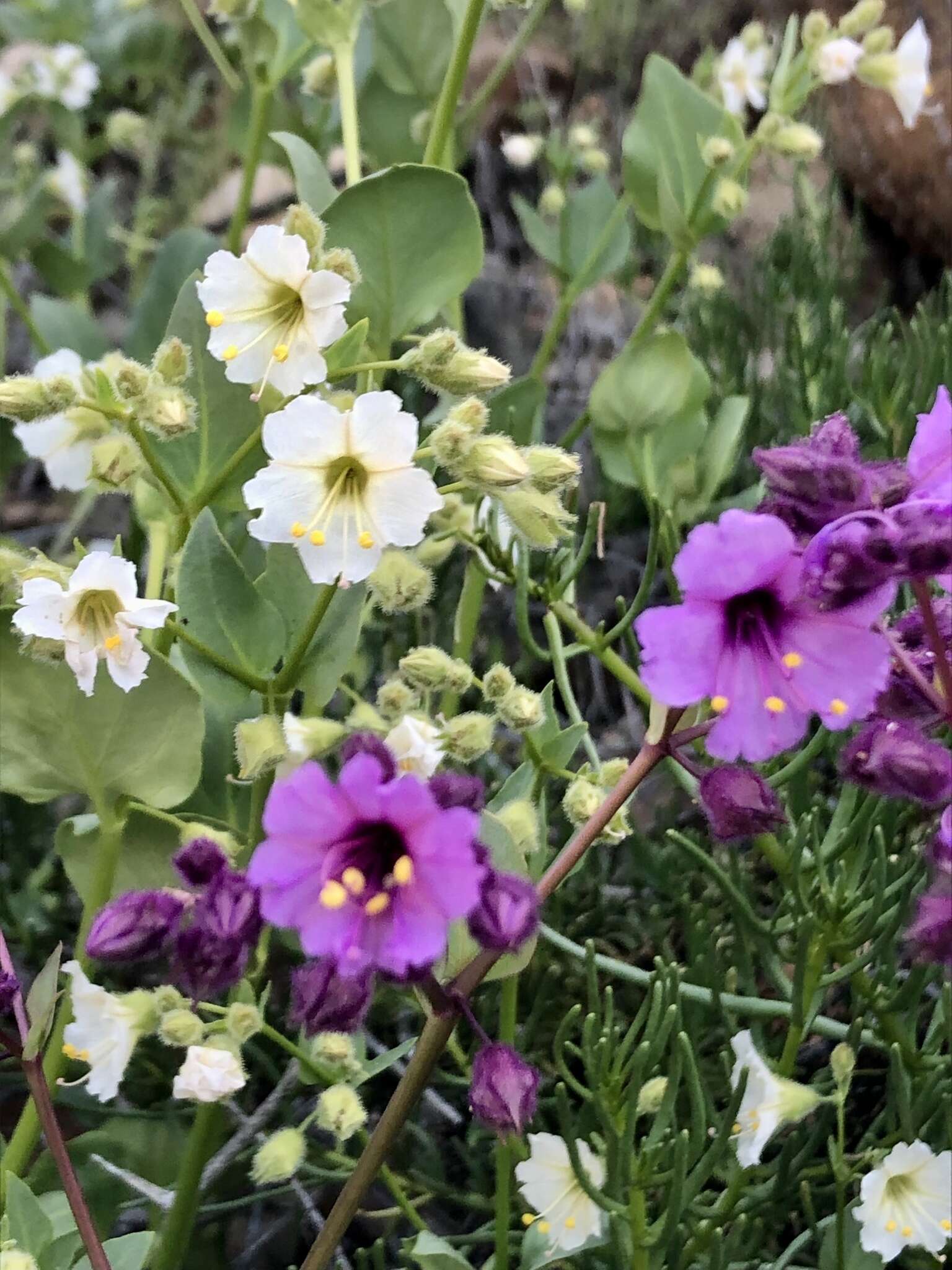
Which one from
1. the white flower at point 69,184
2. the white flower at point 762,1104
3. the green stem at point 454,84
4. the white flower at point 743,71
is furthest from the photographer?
the white flower at point 69,184

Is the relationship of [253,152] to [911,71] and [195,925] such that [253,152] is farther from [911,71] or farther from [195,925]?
[195,925]

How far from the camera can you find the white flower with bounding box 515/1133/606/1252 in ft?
1.92

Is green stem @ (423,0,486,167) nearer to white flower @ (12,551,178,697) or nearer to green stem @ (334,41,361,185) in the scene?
green stem @ (334,41,361,185)

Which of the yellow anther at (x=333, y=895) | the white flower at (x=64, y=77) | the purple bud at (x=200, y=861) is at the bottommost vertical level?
the purple bud at (x=200, y=861)

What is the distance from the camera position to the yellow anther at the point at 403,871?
0.38m

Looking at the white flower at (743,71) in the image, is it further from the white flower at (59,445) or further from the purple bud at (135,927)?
the purple bud at (135,927)

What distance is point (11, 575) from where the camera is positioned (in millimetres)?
607

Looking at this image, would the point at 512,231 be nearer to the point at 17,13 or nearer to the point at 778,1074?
the point at 17,13

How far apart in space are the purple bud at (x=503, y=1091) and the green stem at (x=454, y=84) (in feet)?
1.77

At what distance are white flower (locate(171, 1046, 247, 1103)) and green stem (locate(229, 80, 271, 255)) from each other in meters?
0.79

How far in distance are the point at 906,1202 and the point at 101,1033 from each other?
429mm

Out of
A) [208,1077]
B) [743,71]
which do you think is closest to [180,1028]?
[208,1077]

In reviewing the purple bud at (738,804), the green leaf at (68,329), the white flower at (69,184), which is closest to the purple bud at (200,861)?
the purple bud at (738,804)

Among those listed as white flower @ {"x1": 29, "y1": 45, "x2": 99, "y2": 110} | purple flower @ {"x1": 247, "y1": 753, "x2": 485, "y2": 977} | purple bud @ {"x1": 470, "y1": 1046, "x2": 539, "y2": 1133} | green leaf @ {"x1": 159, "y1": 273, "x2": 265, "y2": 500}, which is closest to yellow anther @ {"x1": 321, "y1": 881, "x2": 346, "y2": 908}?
purple flower @ {"x1": 247, "y1": 753, "x2": 485, "y2": 977}
